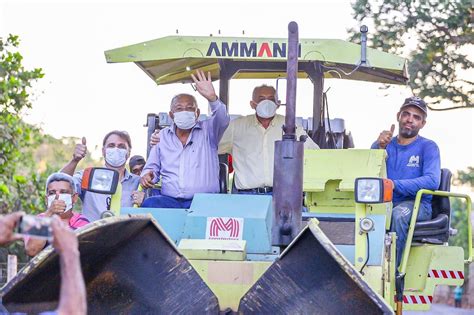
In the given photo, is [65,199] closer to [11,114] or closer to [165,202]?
[165,202]

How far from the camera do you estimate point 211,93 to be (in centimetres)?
1042

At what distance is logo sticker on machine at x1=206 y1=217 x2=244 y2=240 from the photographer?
9.60 meters

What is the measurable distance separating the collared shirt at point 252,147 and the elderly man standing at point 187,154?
28 centimetres

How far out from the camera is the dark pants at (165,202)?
1038 cm

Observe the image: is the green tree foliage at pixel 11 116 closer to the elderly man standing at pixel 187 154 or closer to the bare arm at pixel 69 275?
the elderly man standing at pixel 187 154

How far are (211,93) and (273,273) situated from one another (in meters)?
2.45

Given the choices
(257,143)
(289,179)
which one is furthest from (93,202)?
(289,179)

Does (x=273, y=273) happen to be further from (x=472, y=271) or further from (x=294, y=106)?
(x=472, y=271)

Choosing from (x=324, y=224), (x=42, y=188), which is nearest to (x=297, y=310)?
(x=324, y=224)

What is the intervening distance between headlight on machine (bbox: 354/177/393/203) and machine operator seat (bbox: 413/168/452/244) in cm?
218

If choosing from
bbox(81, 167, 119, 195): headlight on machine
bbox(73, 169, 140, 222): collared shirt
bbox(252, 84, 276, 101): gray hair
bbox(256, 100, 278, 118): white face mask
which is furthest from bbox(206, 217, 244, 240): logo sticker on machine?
bbox(252, 84, 276, 101): gray hair

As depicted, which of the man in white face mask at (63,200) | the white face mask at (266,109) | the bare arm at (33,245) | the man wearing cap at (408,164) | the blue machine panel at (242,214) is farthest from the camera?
the white face mask at (266,109)

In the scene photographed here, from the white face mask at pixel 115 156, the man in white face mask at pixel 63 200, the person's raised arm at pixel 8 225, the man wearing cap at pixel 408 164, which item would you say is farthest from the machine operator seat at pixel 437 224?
the person's raised arm at pixel 8 225

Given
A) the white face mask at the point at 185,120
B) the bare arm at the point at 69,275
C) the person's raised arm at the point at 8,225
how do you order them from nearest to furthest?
the bare arm at the point at 69,275, the person's raised arm at the point at 8,225, the white face mask at the point at 185,120
